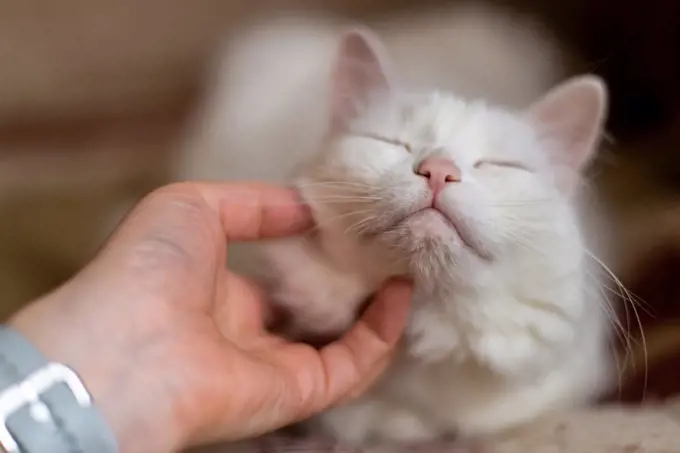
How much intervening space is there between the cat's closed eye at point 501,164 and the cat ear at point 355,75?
0.45ft

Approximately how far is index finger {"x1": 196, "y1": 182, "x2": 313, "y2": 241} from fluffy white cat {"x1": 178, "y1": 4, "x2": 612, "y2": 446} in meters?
0.02

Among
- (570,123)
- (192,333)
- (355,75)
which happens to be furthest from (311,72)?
(192,333)

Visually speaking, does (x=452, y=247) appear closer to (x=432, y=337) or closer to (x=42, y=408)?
(x=432, y=337)

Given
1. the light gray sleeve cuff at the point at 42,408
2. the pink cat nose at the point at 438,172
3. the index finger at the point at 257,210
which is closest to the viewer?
the light gray sleeve cuff at the point at 42,408

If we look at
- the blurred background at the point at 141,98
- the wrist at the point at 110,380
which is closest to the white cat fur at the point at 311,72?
the blurred background at the point at 141,98

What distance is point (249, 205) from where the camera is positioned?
694 mm

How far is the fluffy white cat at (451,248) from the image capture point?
2.01 feet

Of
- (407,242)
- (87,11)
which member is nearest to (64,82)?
(87,11)

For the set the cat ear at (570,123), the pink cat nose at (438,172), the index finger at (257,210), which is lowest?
the index finger at (257,210)

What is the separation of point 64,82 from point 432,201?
702 millimetres

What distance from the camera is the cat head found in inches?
23.6

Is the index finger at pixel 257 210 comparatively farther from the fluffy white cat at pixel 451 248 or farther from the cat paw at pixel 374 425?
the cat paw at pixel 374 425

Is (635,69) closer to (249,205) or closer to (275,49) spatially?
(275,49)

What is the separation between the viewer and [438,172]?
1.93ft
